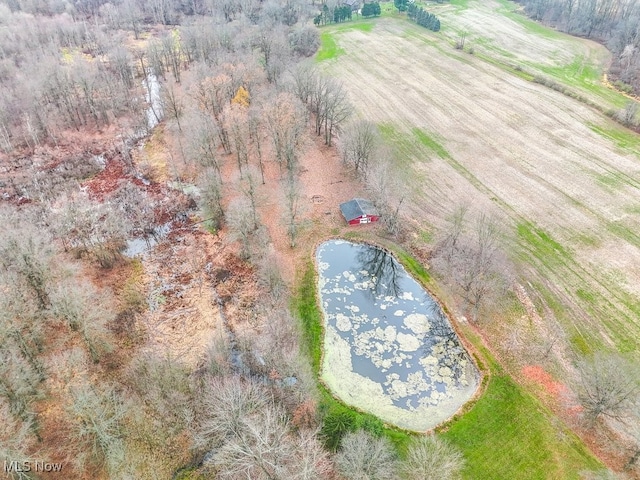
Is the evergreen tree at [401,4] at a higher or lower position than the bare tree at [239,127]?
higher

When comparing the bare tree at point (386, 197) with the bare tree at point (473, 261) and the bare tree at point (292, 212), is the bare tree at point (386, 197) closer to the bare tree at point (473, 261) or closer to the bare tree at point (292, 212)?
the bare tree at point (473, 261)

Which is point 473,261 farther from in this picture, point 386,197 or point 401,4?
point 401,4

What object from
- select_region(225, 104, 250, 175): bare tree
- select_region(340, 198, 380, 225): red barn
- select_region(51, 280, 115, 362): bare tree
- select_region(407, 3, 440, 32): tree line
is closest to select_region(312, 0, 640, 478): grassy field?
select_region(407, 3, 440, 32): tree line

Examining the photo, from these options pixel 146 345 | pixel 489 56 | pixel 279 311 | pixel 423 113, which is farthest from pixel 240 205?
pixel 489 56

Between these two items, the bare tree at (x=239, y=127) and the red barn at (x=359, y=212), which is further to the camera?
the bare tree at (x=239, y=127)

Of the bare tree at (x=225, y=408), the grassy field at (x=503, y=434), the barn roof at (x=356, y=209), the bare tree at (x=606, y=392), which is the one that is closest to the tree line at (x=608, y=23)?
the barn roof at (x=356, y=209)

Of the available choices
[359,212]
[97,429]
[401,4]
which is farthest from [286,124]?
[401,4]

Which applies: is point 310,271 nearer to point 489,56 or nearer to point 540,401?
point 540,401

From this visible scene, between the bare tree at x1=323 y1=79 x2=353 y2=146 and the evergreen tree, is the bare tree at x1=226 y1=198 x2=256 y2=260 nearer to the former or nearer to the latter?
the bare tree at x1=323 y1=79 x2=353 y2=146
